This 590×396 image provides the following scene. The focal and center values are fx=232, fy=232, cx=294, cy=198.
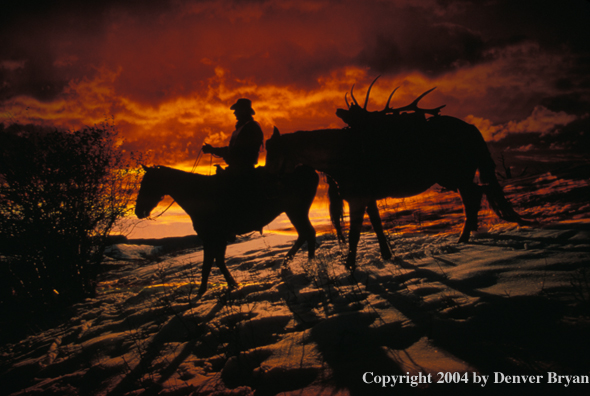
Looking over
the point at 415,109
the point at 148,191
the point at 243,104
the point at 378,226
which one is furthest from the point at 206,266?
the point at 415,109

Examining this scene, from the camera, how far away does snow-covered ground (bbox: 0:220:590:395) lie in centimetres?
109

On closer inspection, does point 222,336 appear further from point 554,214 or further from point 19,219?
point 554,214

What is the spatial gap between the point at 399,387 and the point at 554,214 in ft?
15.9

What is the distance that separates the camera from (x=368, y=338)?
59.0 inches

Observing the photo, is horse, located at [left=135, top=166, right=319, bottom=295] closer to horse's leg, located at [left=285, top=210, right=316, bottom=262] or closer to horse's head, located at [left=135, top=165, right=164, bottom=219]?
horse's head, located at [left=135, top=165, right=164, bottom=219]

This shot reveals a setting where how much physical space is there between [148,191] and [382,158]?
4.05m

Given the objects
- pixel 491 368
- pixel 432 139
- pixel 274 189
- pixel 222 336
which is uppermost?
pixel 432 139

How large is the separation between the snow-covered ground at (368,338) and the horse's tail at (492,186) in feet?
2.14

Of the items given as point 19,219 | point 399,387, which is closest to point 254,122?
point 399,387

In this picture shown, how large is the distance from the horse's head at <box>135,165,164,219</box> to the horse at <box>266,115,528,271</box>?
90.0 inches

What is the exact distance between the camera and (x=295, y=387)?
48.4 inches

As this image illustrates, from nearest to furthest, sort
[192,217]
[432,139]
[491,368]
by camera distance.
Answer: [491,368] → [432,139] → [192,217]

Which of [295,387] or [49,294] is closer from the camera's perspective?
[295,387]

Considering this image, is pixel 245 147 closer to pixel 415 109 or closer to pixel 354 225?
pixel 354 225
